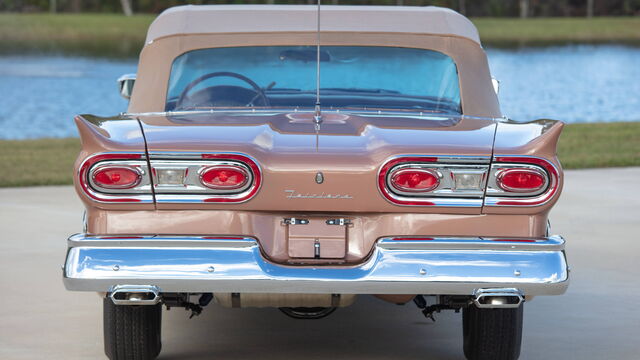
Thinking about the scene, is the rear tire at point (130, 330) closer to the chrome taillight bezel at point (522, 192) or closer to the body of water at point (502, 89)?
the chrome taillight bezel at point (522, 192)

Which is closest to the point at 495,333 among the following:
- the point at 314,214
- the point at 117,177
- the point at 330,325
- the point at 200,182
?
the point at 314,214

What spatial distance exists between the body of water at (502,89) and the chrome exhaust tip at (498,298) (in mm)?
18151

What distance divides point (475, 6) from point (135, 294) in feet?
334

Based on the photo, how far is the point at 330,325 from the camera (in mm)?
6266

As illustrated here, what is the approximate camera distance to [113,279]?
4539mm

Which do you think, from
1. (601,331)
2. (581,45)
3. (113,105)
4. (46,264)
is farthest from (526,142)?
(581,45)

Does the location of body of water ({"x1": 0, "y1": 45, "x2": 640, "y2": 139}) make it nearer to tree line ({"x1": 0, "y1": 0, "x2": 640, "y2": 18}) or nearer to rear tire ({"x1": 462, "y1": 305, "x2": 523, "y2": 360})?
rear tire ({"x1": 462, "y1": 305, "x2": 523, "y2": 360})

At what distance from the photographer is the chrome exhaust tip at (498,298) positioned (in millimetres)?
4602

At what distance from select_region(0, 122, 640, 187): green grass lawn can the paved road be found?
4055 millimetres

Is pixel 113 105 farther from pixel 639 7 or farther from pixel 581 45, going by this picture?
pixel 639 7

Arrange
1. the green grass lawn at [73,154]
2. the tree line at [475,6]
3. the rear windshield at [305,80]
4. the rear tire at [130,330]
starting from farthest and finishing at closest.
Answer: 1. the tree line at [475,6]
2. the green grass lawn at [73,154]
3. the rear windshield at [305,80]
4. the rear tire at [130,330]

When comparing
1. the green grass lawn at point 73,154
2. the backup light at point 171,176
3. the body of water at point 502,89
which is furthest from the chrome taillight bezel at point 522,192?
the body of water at point 502,89

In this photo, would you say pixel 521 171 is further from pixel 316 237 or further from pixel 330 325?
pixel 330 325

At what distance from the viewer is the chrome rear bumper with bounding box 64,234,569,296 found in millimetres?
4547
